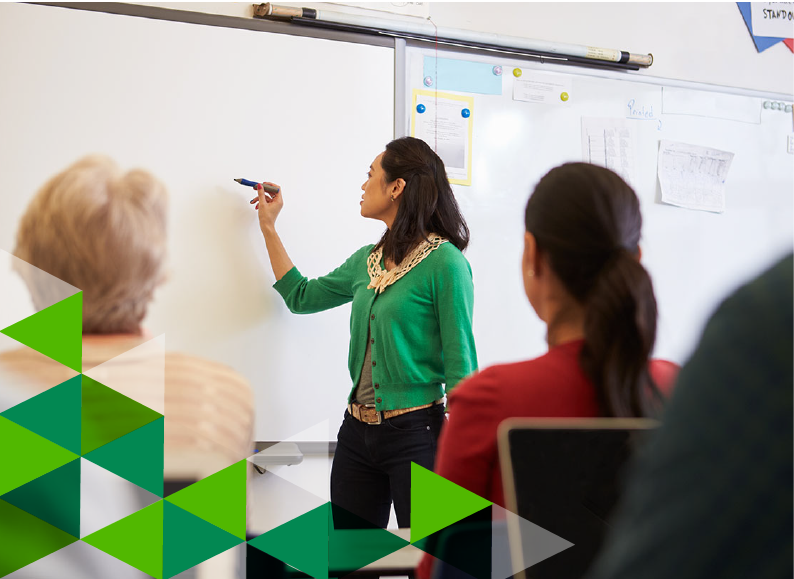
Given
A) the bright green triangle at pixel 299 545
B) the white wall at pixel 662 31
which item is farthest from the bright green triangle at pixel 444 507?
the white wall at pixel 662 31

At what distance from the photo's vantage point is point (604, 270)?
0.89 metres

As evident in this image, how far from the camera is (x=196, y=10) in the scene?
1.94 m

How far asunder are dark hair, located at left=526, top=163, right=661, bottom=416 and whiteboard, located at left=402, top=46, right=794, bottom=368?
1261 millimetres

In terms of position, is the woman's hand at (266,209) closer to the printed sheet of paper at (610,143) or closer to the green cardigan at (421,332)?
the green cardigan at (421,332)

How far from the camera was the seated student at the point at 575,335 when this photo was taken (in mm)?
813

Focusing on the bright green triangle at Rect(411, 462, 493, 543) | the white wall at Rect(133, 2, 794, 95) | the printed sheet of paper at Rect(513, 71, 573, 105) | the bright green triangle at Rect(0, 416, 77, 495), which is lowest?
the bright green triangle at Rect(411, 462, 493, 543)

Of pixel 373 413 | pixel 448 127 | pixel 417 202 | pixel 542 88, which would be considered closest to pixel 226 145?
pixel 417 202

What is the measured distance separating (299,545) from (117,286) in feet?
1.16

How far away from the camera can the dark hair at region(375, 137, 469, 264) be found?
1743 millimetres

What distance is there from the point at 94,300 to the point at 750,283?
1.94ft

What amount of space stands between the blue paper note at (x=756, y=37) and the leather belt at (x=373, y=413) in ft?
6.42

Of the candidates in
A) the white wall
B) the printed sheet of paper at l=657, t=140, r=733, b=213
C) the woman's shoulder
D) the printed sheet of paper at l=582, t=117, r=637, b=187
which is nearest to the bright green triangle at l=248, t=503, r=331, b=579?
the woman's shoulder

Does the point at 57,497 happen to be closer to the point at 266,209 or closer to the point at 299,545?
the point at 299,545

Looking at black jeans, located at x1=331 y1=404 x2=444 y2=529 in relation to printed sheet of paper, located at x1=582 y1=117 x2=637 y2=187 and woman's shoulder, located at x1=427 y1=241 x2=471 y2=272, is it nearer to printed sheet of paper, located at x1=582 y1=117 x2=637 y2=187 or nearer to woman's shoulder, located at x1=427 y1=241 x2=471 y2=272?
woman's shoulder, located at x1=427 y1=241 x2=471 y2=272
